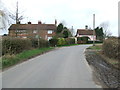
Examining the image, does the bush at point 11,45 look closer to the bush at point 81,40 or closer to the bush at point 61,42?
the bush at point 61,42

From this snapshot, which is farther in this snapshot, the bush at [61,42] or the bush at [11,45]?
the bush at [61,42]

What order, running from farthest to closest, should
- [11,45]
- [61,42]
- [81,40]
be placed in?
[81,40], [61,42], [11,45]

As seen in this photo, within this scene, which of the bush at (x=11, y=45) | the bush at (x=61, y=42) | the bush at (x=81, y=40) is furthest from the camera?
the bush at (x=81, y=40)

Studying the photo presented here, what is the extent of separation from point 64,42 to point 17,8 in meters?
20.4

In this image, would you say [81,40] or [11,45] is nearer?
[11,45]

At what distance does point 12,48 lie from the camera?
21.7m

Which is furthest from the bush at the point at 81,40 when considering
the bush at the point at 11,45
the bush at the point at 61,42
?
the bush at the point at 11,45

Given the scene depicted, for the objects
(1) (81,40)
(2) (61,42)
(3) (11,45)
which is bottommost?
(2) (61,42)

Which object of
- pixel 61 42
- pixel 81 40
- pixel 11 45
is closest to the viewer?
pixel 11 45

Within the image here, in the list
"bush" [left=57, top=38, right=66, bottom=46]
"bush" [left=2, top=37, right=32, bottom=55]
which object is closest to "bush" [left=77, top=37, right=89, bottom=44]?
"bush" [left=57, top=38, right=66, bottom=46]

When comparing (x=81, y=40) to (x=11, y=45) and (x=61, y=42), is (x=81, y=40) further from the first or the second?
(x=11, y=45)

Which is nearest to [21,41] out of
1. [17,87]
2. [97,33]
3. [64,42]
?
[17,87]

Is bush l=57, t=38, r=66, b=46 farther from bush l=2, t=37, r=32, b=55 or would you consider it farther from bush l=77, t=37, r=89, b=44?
bush l=2, t=37, r=32, b=55

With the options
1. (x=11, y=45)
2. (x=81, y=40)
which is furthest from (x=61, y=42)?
(x=11, y=45)
